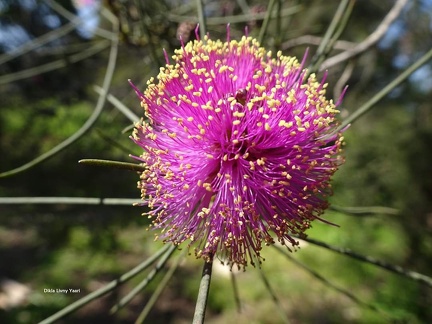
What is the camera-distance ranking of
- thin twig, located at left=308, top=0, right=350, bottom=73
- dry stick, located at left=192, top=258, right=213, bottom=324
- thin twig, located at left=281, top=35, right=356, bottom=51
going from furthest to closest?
1. thin twig, located at left=281, top=35, right=356, bottom=51
2. thin twig, located at left=308, top=0, right=350, bottom=73
3. dry stick, located at left=192, top=258, right=213, bottom=324

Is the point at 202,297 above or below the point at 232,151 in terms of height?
below

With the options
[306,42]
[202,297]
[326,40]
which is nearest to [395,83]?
[326,40]

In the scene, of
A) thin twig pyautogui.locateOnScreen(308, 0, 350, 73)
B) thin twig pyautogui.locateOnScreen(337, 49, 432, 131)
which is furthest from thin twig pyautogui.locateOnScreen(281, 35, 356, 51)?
thin twig pyautogui.locateOnScreen(337, 49, 432, 131)

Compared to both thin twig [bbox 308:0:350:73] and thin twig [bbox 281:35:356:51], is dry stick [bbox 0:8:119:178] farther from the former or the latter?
thin twig [bbox 281:35:356:51]

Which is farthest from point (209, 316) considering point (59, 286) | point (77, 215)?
point (77, 215)

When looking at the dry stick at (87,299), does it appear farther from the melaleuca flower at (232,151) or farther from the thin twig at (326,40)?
the thin twig at (326,40)

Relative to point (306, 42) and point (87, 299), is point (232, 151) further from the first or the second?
point (306, 42)

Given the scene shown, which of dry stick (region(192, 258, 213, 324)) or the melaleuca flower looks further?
the melaleuca flower

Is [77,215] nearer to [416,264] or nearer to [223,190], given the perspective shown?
[416,264]
